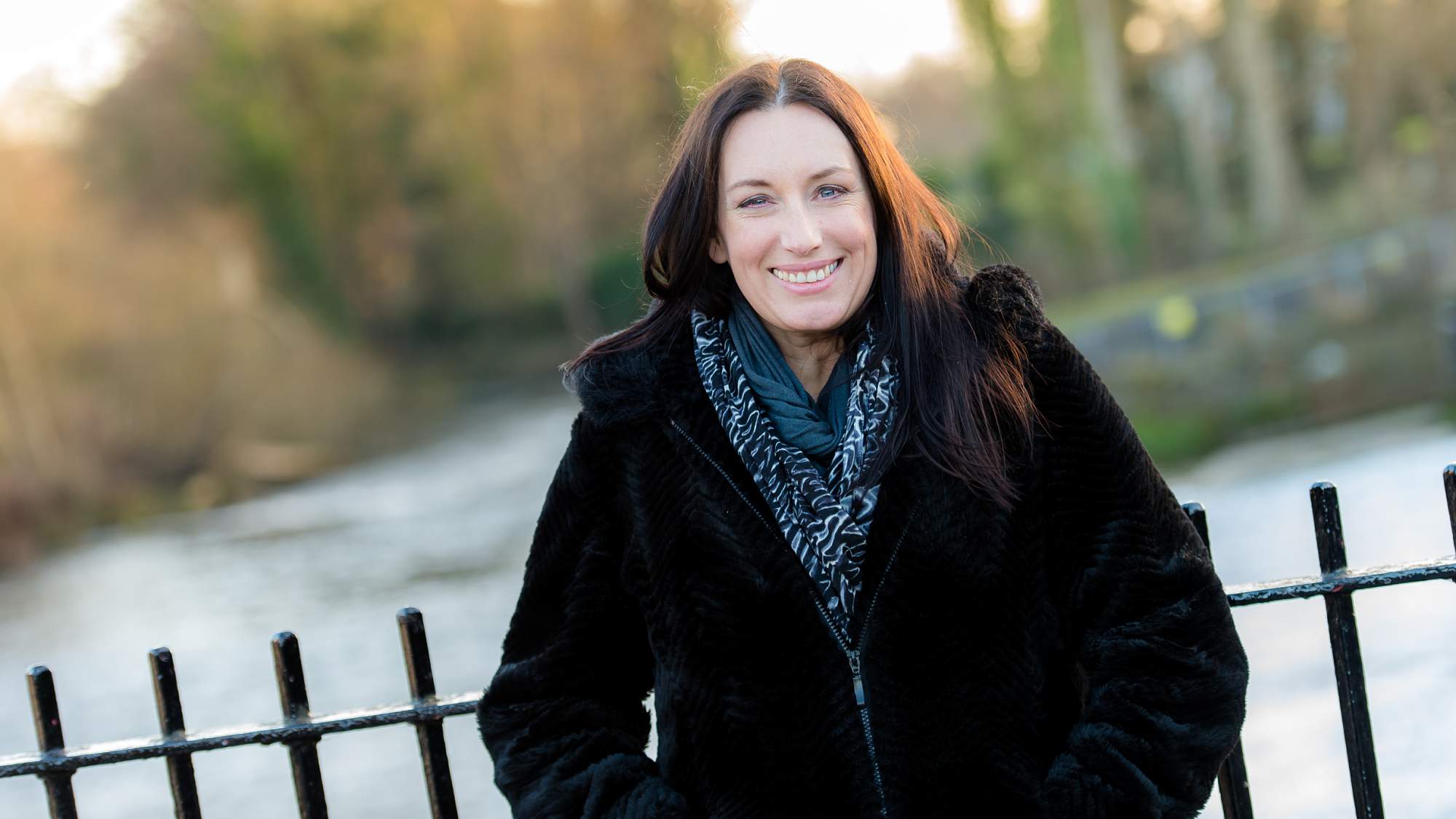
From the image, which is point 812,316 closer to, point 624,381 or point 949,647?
point 624,381

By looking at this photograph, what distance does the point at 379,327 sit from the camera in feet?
137

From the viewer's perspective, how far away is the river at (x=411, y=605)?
743 centimetres

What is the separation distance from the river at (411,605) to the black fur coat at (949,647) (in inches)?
161

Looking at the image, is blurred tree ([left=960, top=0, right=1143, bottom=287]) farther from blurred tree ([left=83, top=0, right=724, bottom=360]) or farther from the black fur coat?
the black fur coat

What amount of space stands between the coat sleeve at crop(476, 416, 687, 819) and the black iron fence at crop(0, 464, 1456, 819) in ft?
0.61

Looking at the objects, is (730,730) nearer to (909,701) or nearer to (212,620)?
(909,701)

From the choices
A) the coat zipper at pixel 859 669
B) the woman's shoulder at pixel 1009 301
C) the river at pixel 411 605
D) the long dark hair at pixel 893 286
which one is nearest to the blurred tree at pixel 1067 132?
the river at pixel 411 605

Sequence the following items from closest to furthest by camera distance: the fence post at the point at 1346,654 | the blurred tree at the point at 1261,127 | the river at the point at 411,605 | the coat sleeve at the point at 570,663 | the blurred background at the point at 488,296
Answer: the coat sleeve at the point at 570,663, the fence post at the point at 1346,654, the river at the point at 411,605, the blurred background at the point at 488,296, the blurred tree at the point at 1261,127

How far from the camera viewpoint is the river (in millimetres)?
7426

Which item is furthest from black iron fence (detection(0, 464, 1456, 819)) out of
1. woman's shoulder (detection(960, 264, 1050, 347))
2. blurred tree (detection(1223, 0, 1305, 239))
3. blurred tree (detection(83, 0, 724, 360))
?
blurred tree (detection(83, 0, 724, 360))

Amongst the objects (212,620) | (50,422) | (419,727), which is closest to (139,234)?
(50,422)

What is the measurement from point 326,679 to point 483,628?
1663 millimetres

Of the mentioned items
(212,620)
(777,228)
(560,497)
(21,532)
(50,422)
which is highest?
(50,422)

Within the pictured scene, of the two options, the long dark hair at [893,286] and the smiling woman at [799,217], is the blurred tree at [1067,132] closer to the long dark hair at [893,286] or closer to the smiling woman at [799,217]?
the long dark hair at [893,286]
